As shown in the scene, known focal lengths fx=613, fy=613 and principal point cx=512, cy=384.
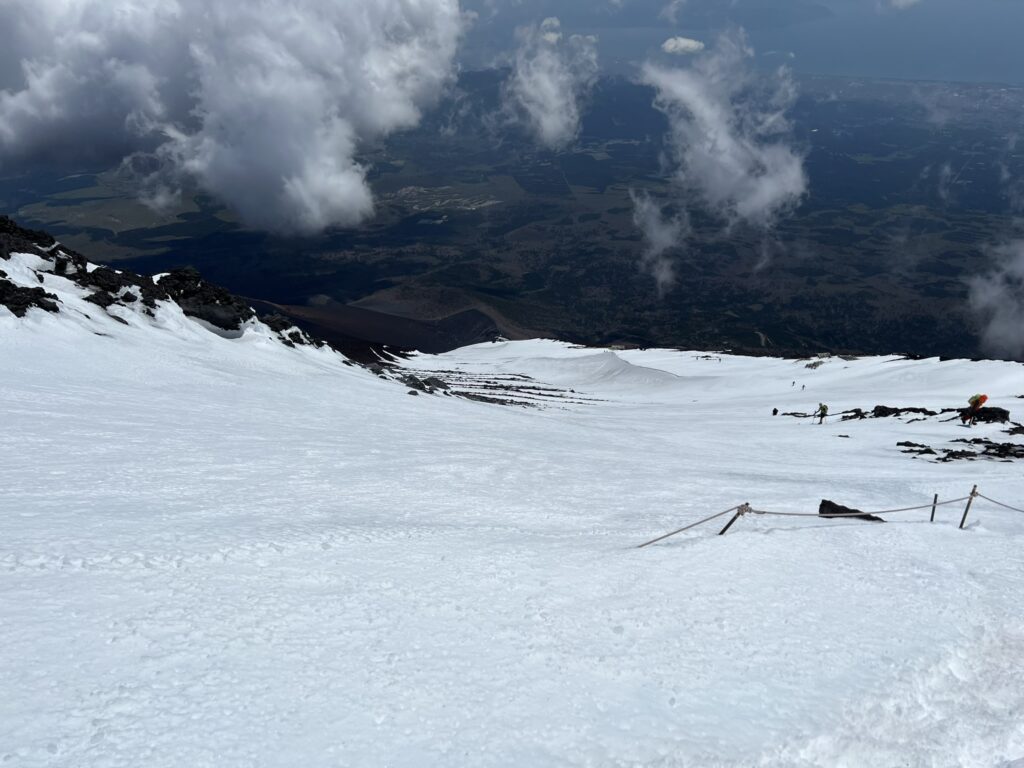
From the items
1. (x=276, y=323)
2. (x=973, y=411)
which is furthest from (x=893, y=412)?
(x=276, y=323)

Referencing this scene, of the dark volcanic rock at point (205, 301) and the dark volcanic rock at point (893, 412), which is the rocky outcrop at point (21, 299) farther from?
the dark volcanic rock at point (893, 412)

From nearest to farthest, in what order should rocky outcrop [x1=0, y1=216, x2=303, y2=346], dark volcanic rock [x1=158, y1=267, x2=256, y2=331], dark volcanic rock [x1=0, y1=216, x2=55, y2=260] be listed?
rocky outcrop [x1=0, y1=216, x2=303, y2=346], dark volcanic rock [x1=0, y1=216, x2=55, y2=260], dark volcanic rock [x1=158, y1=267, x2=256, y2=331]

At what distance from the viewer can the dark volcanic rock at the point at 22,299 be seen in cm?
2709

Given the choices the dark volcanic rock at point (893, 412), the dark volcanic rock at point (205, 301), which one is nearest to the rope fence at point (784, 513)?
the dark volcanic rock at point (893, 412)

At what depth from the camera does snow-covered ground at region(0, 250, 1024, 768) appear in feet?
19.8

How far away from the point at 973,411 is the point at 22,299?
2041 inches

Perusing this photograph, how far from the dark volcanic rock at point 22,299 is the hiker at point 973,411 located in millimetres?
50481

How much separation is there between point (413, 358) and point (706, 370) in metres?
86.0

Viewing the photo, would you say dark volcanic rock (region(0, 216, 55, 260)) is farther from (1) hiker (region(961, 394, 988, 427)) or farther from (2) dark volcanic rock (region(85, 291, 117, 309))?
(1) hiker (region(961, 394, 988, 427))

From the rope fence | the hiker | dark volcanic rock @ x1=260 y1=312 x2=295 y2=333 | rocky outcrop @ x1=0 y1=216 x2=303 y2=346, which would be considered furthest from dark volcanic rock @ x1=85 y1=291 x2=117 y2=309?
the hiker

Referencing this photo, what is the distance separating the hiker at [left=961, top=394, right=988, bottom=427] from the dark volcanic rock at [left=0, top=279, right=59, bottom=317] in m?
50.5

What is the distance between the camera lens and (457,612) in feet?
27.2

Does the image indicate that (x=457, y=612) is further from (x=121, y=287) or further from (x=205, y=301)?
(x=205, y=301)

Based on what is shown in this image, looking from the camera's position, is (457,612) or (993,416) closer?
(457,612)
